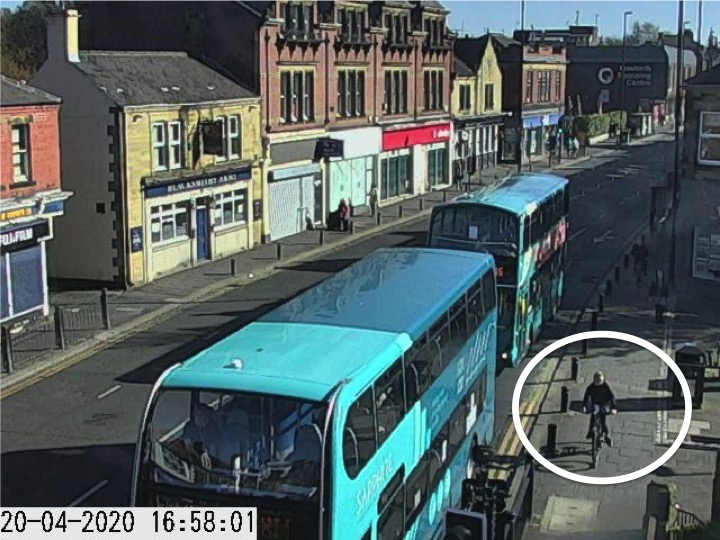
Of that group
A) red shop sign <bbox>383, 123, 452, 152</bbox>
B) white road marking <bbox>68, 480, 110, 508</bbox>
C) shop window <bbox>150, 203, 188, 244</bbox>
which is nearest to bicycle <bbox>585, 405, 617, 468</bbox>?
white road marking <bbox>68, 480, 110, 508</bbox>

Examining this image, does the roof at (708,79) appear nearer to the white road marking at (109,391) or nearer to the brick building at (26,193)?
the brick building at (26,193)

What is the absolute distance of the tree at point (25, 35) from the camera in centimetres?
6116

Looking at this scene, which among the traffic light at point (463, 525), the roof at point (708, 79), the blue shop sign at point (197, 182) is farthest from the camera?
the blue shop sign at point (197, 182)

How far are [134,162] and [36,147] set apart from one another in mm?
4877

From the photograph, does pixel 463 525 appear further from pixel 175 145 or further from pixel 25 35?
pixel 25 35

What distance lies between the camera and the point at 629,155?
74625 millimetres

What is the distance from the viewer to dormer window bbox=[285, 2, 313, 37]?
38.3 meters

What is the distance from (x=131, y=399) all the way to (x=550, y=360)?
902cm

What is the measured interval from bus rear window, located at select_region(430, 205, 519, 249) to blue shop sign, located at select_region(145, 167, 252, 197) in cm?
1244

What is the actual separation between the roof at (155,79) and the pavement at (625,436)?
14.3 meters

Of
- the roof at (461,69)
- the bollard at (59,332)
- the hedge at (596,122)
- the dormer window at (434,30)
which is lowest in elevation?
the bollard at (59,332)

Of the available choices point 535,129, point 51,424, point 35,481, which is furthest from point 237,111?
point 535,129

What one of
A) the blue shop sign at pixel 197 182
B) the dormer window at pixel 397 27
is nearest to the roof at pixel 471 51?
the dormer window at pixel 397 27

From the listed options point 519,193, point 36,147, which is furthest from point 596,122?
point 36,147
